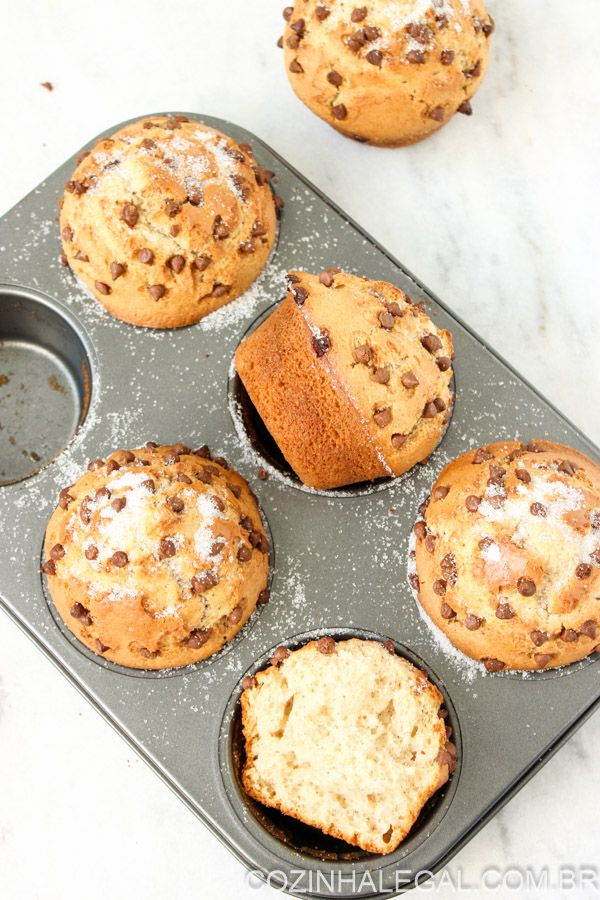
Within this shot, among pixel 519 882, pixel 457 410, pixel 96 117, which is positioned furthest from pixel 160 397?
pixel 519 882

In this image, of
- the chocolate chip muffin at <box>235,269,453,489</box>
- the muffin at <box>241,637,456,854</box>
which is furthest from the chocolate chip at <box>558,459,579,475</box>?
the muffin at <box>241,637,456,854</box>

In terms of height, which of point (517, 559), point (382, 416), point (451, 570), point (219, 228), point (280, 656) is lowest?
point (280, 656)

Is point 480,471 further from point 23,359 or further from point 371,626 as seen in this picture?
point 23,359

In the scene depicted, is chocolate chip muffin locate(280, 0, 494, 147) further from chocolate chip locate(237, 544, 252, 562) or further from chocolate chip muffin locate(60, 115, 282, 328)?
chocolate chip locate(237, 544, 252, 562)

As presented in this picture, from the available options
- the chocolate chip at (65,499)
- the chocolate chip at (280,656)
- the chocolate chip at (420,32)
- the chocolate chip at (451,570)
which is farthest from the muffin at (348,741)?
the chocolate chip at (420,32)

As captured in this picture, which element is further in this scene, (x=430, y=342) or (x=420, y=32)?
(x=420, y=32)

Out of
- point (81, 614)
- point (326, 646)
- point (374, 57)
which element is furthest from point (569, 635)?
point (374, 57)

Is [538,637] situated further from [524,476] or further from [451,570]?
[524,476]
